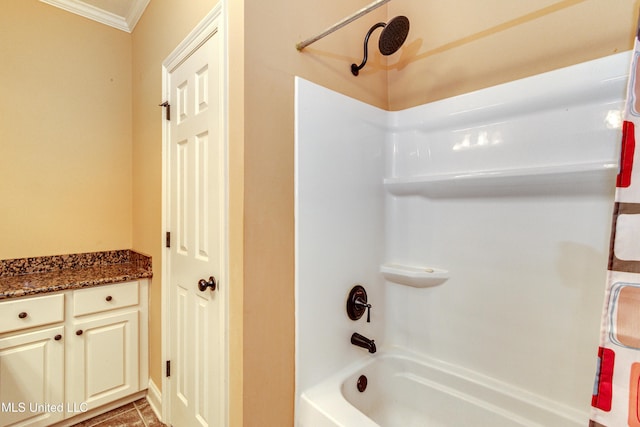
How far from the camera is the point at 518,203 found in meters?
1.19

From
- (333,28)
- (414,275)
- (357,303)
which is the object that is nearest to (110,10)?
(333,28)

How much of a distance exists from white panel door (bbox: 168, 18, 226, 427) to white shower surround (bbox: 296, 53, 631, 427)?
38 centimetres

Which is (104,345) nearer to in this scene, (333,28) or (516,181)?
(333,28)

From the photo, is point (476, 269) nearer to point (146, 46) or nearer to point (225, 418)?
point (225, 418)

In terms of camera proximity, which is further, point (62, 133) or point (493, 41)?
point (62, 133)

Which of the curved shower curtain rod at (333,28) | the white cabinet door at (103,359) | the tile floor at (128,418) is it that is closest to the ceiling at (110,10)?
the curved shower curtain rod at (333,28)

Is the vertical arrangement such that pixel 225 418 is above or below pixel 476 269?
below

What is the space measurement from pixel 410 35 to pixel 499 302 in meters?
1.45

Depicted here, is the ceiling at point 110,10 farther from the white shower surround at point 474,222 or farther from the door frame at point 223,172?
the white shower surround at point 474,222

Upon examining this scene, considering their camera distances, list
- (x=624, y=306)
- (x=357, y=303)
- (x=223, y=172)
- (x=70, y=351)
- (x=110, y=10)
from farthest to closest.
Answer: (x=110, y=10) → (x=70, y=351) → (x=357, y=303) → (x=223, y=172) → (x=624, y=306)

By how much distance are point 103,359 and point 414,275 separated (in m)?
1.97

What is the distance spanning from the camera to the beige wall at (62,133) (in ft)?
5.80

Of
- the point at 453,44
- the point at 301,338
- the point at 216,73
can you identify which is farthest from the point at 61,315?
the point at 453,44

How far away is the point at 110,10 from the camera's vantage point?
2029 mm
